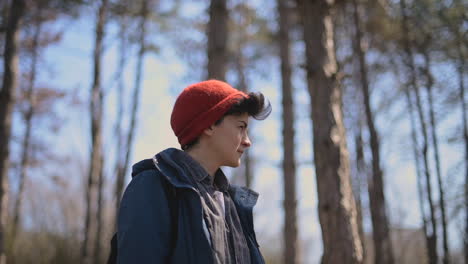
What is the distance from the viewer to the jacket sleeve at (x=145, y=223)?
1554mm

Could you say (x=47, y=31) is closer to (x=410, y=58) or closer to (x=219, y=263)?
(x=410, y=58)

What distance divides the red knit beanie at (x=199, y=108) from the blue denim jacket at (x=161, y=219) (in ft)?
0.63

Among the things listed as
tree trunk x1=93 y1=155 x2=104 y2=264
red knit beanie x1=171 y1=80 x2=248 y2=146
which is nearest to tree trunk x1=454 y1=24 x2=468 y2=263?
red knit beanie x1=171 y1=80 x2=248 y2=146

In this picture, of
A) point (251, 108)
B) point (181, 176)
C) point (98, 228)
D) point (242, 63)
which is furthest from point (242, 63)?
point (181, 176)

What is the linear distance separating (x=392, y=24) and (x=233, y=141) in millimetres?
6770

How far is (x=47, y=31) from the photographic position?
33.7 ft

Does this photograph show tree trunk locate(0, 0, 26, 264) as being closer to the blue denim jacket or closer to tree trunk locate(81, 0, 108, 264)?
tree trunk locate(81, 0, 108, 264)

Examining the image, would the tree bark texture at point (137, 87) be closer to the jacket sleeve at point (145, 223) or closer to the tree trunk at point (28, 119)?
the tree trunk at point (28, 119)

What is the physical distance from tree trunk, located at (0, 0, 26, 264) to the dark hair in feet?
13.4

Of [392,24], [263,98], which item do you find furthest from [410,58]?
[263,98]

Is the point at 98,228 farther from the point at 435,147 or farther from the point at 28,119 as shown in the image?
the point at 435,147

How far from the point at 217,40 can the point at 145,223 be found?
2943mm

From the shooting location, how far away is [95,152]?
727 centimetres

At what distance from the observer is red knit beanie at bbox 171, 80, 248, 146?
1.94m
